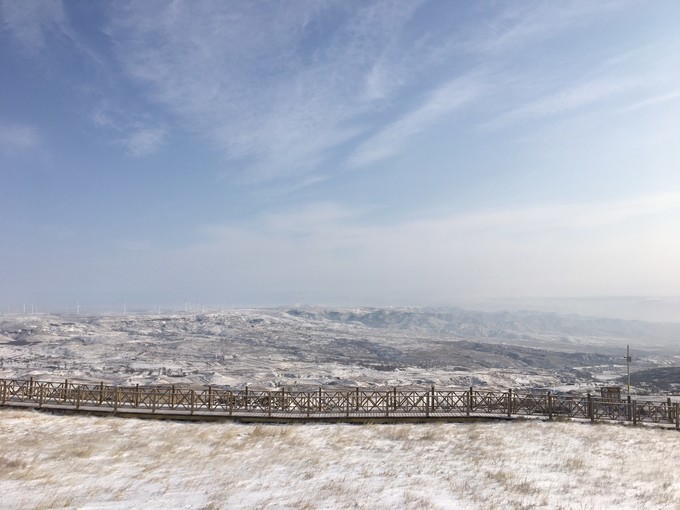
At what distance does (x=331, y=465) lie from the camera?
13.5 meters

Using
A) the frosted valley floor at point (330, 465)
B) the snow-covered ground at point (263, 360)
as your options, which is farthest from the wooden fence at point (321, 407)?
the snow-covered ground at point (263, 360)

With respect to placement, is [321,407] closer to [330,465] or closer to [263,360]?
[330,465]

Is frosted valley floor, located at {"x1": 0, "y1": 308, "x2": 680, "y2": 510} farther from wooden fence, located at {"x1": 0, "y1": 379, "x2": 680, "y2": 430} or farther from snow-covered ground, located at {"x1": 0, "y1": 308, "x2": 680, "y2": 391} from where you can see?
snow-covered ground, located at {"x1": 0, "y1": 308, "x2": 680, "y2": 391}

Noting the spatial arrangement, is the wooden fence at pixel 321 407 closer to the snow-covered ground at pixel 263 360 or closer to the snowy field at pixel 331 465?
the snowy field at pixel 331 465

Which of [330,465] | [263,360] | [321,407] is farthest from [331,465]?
[263,360]

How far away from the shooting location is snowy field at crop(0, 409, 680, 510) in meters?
10.3

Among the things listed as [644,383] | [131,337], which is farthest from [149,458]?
[131,337]

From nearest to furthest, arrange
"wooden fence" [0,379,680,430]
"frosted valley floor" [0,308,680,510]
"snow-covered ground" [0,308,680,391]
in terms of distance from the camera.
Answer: "frosted valley floor" [0,308,680,510] < "wooden fence" [0,379,680,430] < "snow-covered ground" [0,308,680,391]

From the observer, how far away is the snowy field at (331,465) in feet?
33.9

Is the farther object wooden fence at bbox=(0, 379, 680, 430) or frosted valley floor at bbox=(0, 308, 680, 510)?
wooden fence at bbox=(0, 379, 680, 430)

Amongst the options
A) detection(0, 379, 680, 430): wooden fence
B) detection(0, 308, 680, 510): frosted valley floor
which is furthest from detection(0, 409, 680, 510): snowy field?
detection(0, 379, 680, 430): wooden fence

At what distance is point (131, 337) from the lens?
355 feet

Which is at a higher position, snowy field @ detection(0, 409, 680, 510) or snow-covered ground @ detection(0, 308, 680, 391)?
snowy field @ detection(0, 409, 680, 510)

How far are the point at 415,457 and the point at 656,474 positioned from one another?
666cm
